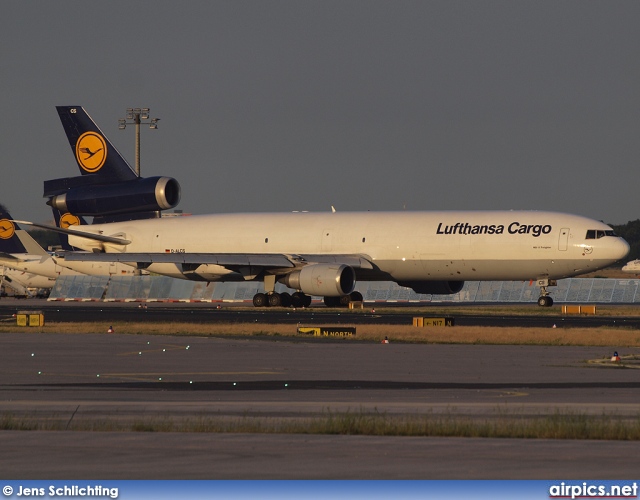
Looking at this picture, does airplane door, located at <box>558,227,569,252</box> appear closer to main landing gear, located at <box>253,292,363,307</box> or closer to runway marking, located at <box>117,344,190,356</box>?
main landing gear, located at <box>253,292,363,307</box>

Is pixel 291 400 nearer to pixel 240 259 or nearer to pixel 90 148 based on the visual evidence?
pixel 240 259

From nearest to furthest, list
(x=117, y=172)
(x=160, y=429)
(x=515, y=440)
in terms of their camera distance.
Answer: (x=515, y=440), (x=160, y=429), (x=117, y=172)

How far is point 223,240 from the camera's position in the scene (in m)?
68.5

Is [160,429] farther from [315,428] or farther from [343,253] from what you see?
[343,253]

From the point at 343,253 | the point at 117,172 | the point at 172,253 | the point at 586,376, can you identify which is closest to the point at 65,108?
the point at 117,172

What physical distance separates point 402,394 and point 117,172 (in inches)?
2139

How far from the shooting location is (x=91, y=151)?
2889 inches

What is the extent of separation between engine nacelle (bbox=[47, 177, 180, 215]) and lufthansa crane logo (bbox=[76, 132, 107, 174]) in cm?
129

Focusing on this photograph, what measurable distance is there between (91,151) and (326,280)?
68.6ft

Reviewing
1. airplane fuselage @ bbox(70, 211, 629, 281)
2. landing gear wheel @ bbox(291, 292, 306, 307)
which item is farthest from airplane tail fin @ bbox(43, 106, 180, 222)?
landing gear wheel @ bbox(291, 292, 306, 307)

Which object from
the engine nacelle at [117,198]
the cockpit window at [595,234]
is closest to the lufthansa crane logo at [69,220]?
the engine nacelle at [117,198]

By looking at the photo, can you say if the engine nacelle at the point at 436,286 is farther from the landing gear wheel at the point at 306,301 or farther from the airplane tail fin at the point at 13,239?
the airplane tail fin at the point at 13,239

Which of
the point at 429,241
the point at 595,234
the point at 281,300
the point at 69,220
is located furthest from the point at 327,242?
the point at 69,220

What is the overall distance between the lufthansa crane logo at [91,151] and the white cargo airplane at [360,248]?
4.33 m
